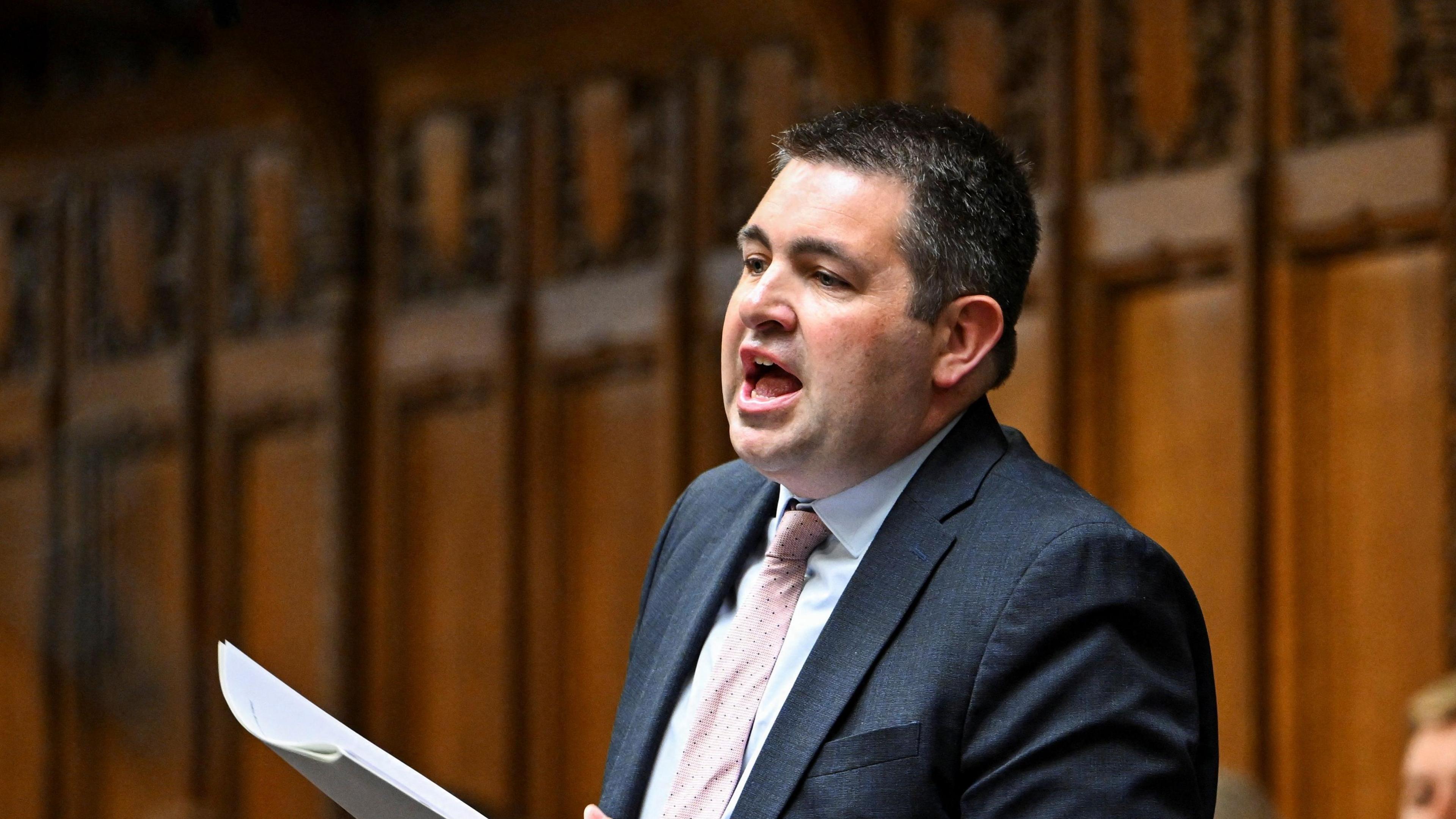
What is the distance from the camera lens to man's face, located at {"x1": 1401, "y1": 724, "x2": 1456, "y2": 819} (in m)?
2.59

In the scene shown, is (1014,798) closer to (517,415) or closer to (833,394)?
(833,394)

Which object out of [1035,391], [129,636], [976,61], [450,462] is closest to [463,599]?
[450,462]

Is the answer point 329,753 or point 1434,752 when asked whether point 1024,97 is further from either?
point 329,753

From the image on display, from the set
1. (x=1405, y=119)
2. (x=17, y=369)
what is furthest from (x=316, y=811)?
(x=1405, y=119)

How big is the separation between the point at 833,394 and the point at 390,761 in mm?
533

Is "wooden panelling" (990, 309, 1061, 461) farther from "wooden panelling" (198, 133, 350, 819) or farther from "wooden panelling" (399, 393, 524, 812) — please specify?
"wooden panelling" (198, 133, 350, 819)

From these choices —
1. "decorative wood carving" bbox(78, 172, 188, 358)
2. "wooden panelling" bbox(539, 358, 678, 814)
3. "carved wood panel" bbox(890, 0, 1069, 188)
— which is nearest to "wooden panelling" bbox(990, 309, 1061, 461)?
"carved wood panel" bbox(890, 0, 1069, 188)

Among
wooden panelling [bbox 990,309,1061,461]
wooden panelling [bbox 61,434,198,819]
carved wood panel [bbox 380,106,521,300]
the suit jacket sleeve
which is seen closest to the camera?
the suit jacket sleeve

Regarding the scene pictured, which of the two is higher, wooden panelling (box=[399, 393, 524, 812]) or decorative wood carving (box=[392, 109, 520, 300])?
decorative wood carving (box=[392, 109, 520, 300])

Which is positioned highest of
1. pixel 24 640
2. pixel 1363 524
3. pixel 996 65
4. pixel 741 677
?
pixel 996 65

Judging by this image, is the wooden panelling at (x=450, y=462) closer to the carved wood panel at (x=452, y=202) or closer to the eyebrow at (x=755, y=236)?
the carved wood panel at (x=452, y=202)

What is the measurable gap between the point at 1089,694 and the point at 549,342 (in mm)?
4366

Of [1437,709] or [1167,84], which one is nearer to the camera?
[1437,709]

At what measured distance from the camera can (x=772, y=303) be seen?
179 cm
